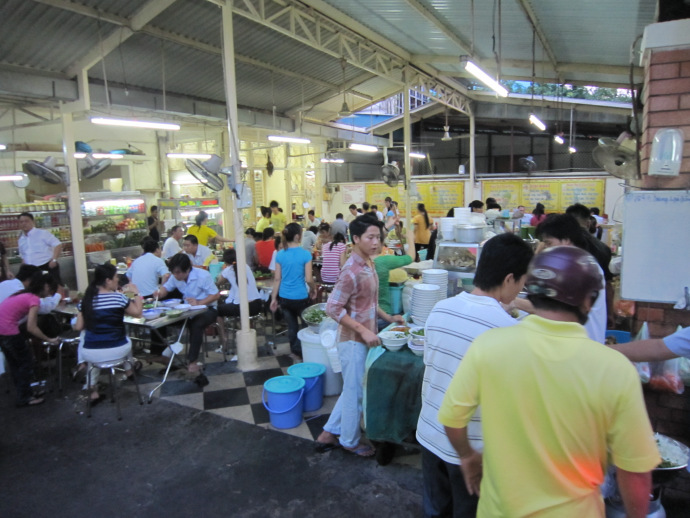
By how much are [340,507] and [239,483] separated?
827 mm

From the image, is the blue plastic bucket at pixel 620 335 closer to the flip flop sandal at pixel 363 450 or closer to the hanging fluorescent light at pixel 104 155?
the flip flop sandal at pixel 363 450

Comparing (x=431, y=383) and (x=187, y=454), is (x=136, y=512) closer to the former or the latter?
(x=187, y=454)

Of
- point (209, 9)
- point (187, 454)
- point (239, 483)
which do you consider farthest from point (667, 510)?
point (209, 9)

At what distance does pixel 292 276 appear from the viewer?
569 centimetres

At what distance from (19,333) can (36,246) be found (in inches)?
127

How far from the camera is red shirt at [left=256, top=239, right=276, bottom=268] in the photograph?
25.8ft

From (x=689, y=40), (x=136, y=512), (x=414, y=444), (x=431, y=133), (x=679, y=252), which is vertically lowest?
(x=136, y=512)

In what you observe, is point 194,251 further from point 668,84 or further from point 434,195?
point 434,195

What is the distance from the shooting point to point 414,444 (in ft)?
11.8

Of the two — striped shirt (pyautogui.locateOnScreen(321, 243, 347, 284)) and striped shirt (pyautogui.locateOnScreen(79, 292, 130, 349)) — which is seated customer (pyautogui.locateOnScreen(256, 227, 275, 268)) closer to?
striped shirt (pyautogui.locateOnScreen(321, 243, 347, 284))

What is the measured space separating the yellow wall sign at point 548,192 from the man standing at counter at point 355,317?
37.9ft

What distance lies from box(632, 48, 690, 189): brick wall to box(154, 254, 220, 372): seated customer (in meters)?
4.65

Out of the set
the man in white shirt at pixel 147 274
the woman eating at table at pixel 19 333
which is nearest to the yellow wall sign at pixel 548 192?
the man in white shirt at pixel 147 274

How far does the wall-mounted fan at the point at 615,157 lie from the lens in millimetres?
4746
